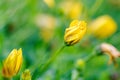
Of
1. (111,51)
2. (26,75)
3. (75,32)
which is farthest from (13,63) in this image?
(111,51)

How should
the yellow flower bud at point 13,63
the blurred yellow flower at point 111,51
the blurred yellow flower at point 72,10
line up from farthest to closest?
the blurred yellow flower at point 72,10
the blurred yellow flower at point 111,51
the yellow flower bud at point 13,63

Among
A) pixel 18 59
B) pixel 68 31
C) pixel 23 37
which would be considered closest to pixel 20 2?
pixel 23 37

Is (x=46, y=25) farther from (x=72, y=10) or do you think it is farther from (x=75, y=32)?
(x=75, y=32)

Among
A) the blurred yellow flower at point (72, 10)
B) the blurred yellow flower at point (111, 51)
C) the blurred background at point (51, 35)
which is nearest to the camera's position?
the blurred yellow flower at point (111, 51)

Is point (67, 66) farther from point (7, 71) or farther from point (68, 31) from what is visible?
point (7, 71)

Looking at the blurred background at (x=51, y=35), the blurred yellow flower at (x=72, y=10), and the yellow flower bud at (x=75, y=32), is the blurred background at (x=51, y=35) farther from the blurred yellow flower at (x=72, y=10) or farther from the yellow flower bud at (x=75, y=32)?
the yellow flower bud at (x=75, y=32)

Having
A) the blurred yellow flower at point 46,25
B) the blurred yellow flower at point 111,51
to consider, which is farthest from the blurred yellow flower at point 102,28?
the blurred yellow flower at point 111,51
